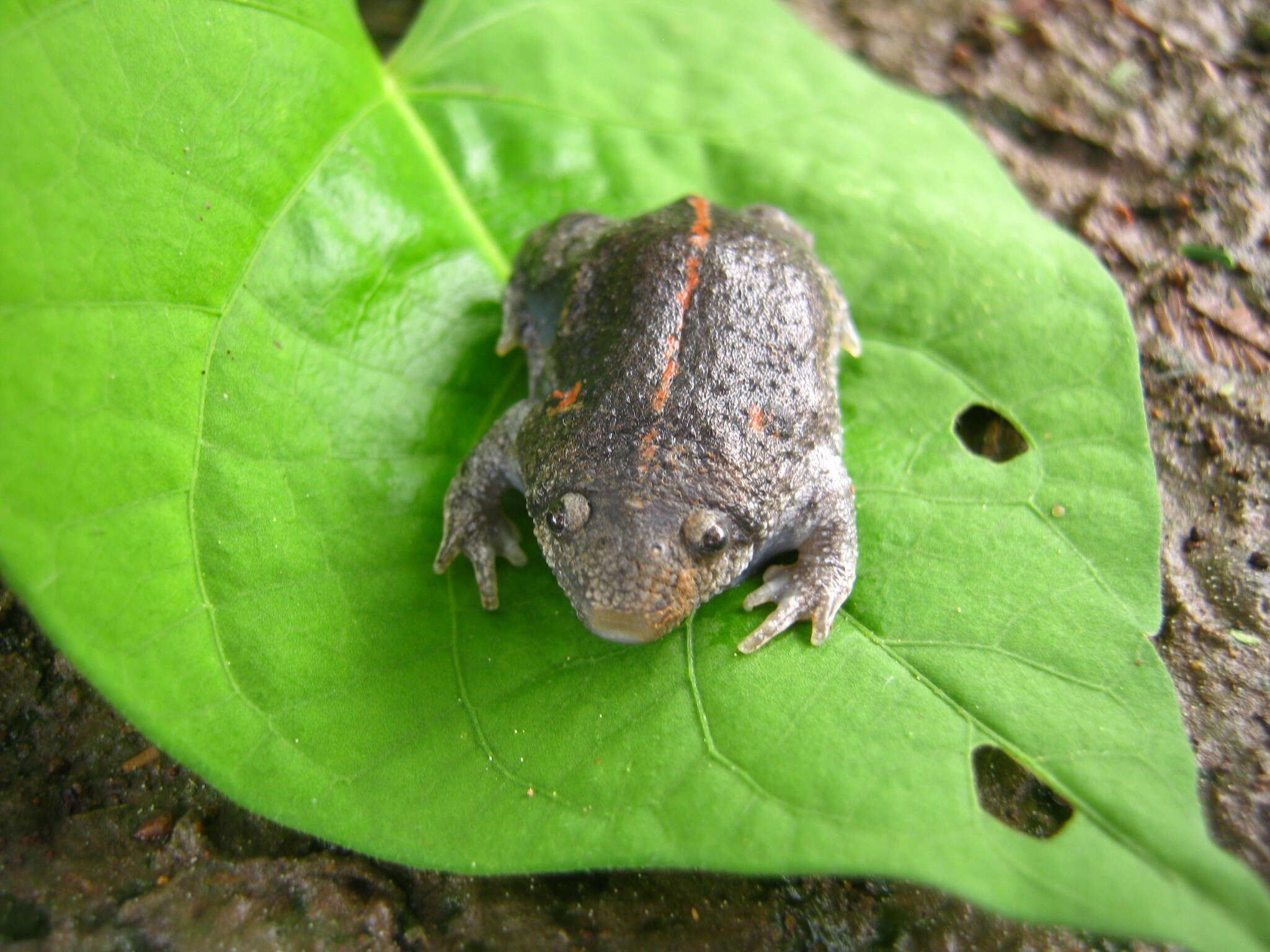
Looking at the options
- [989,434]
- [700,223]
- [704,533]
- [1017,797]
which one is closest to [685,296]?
[700,223]

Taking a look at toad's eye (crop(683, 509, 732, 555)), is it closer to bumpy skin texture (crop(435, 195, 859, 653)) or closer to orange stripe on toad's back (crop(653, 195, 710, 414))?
bumpy skin texture (crop(435, 195, 859, 653))

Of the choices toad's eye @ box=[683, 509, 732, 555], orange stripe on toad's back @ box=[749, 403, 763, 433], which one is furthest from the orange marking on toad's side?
toad's eye @ box=[683, 509, 732, 555]

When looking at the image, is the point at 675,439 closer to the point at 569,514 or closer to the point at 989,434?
the point at 569,514

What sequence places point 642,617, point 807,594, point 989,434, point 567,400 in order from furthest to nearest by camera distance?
point 989,434
point 567,400
point 807,594
point 642,617

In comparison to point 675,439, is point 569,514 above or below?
below

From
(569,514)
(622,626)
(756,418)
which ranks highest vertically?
(756,418)

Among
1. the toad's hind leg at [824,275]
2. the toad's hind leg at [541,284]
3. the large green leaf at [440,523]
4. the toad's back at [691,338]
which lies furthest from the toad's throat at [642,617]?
the toad's hind leg at [824,275]

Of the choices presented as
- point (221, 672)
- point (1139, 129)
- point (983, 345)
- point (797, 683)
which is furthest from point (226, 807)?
point (1139, 129)

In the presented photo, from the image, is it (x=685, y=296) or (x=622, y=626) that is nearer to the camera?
(x=622, y=626)
